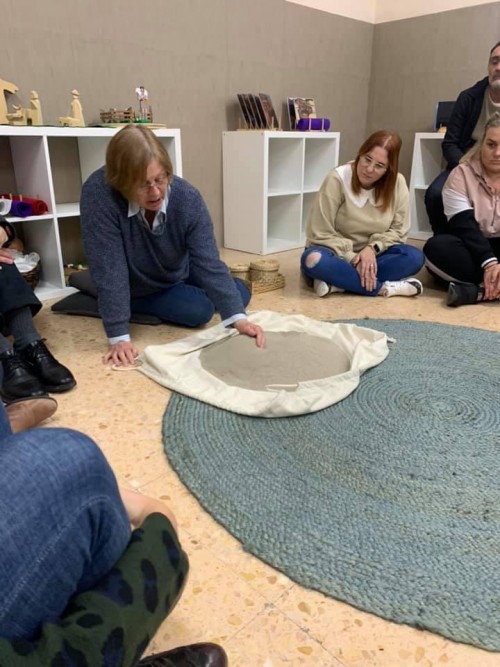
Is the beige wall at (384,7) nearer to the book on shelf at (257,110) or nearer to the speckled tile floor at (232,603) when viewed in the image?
the book on shelf at (257,110)

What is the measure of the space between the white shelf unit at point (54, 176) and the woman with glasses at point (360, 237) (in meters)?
0.72

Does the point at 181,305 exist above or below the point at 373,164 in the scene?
below

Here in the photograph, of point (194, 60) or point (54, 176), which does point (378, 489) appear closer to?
point (54, 176)

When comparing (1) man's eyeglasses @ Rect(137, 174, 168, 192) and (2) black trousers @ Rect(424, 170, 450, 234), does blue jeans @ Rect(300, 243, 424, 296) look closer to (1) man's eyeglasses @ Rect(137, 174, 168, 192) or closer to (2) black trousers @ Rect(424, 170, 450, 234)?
(2) black trousers @ Rect(424, 170, 450, 234)

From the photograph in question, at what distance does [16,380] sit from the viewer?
4.48 feet

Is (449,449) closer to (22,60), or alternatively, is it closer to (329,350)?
(329,350)

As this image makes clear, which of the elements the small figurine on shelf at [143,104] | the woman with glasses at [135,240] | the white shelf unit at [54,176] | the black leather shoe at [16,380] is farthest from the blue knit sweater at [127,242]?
the small figurine on shelf at [143,104]

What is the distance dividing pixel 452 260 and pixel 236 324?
1112 mm

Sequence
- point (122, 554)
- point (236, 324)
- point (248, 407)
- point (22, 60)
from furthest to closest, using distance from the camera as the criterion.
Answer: point (22, 60) < point (236, 324) < point (248, 407) < point (122, 554)

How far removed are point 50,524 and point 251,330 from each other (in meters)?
1.14

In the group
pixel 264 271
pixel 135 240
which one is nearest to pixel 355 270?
pixel 264 271

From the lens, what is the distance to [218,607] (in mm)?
791

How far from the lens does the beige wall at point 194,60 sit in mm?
2209

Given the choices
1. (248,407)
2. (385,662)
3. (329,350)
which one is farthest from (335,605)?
(329,350)
